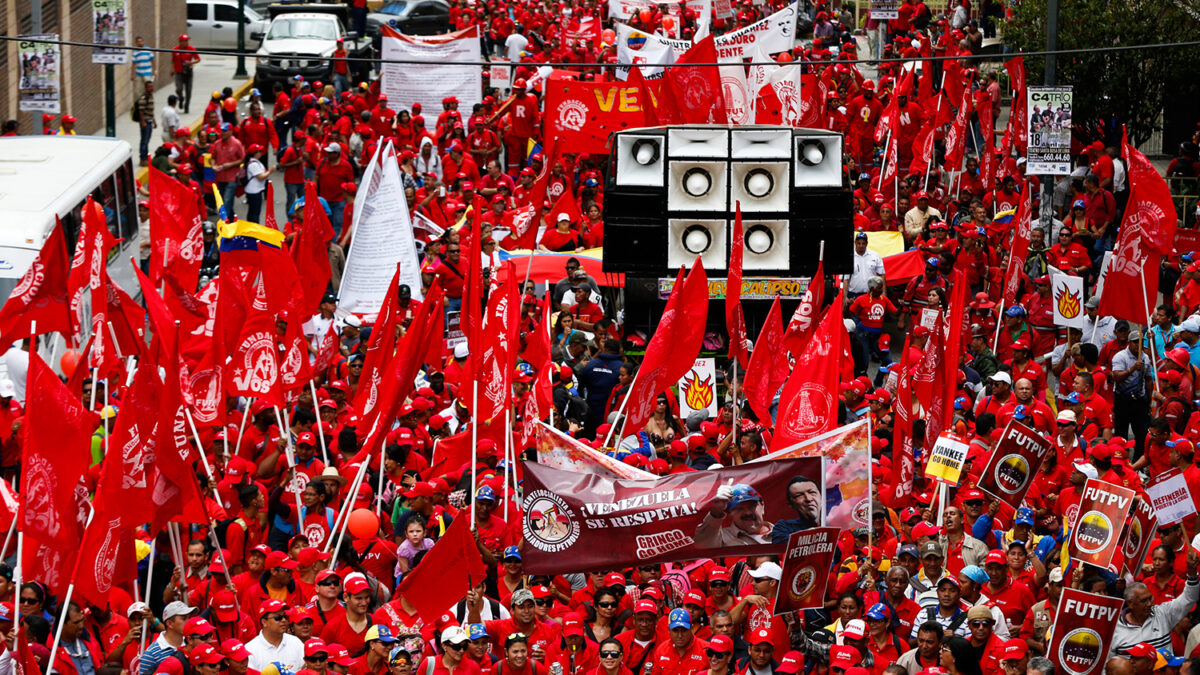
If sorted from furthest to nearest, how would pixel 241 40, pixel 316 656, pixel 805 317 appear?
pixel 241 40 < pixel 805 317 < pixel 316 656

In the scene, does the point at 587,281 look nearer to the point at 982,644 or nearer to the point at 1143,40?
the point at 982,644

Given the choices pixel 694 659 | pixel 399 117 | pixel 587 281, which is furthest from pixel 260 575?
pixel 399 117

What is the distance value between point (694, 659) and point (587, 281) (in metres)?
7.62

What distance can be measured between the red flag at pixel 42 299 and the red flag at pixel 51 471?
12.1ft

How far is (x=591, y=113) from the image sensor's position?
22.6 metres

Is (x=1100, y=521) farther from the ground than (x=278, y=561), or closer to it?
farther from the ground

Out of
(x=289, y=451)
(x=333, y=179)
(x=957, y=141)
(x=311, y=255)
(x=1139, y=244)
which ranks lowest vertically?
(x=289, y=451)

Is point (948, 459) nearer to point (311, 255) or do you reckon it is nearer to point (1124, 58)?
point (311, 255)

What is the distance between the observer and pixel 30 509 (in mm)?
10570

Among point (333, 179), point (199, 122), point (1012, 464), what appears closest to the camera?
point (1012, 464)

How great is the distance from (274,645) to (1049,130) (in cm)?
1159

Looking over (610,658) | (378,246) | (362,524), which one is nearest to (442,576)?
(610,658)

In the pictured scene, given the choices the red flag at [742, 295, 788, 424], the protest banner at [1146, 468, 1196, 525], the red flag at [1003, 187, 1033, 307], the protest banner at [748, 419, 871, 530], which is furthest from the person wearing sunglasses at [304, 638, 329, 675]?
the red flag at [1003, 187, 1033, 307]

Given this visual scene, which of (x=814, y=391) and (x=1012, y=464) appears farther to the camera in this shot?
(x=814, y=391)
